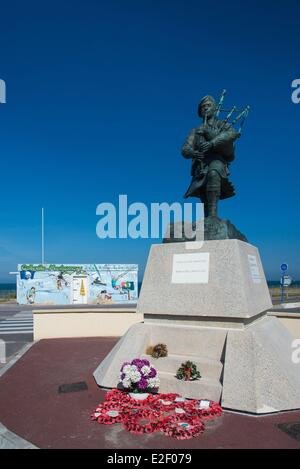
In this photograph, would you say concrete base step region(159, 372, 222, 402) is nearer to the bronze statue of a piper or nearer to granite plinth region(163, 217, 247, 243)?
granite plinth region(163, 217, 247, 243)

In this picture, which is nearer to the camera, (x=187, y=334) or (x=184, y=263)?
(x=187, y=334)

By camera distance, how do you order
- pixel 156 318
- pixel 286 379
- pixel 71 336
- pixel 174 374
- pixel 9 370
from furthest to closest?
pixel 71 336
pixel 9 370
pixel 156 318
pixel 174 374
pixel 286 379

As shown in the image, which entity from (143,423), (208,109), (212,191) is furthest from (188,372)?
(208,109)

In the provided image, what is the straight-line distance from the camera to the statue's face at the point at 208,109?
27.2 ft

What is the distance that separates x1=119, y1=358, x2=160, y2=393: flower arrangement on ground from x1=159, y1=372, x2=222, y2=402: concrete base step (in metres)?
0.37

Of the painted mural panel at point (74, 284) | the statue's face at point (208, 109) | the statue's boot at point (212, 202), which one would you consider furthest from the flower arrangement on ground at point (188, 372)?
the painted mural panel at point (74, 284)

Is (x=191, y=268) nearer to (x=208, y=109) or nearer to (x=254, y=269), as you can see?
(x=254, y=269)

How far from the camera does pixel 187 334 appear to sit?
6.84 meters

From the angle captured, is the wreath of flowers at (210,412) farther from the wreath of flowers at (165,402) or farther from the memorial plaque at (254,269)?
the memorial plaque at (254,269)

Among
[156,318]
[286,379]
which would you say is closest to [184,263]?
[156,318]

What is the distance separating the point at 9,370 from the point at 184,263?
190 inches

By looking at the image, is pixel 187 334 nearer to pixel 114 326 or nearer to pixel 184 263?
pixel 184 263

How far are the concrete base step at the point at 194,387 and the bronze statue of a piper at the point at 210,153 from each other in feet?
11.8

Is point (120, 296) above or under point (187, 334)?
under
